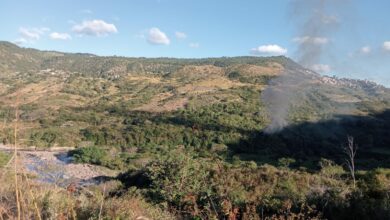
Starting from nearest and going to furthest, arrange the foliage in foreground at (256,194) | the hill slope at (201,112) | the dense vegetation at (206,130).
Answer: the foliage in foreground at (256,194)
the dense vegetation at (206,130)
the hill slope at (201,112)

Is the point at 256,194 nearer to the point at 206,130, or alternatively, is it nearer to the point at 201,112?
the point at 206,130

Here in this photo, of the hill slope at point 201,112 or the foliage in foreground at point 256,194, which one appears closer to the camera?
the foliage in foreground at point 256,194

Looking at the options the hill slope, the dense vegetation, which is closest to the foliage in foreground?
the dense vegetation

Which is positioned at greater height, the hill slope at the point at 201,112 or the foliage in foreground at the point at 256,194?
the foliage in foreground at the point at 256,194

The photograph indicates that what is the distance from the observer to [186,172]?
57.0ft

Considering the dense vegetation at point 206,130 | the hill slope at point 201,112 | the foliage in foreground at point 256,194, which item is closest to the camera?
the foliage in foreground at point 256,194

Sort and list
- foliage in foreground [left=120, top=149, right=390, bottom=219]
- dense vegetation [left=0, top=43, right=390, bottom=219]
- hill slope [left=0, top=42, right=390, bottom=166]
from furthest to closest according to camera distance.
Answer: hill slope [left=0, top=42, right=390, bottom=166], dense vegetation [left=0, top=43, right=390, bottom=219], foliage in foreground [left=120, top=149, right=390, bottom=219]

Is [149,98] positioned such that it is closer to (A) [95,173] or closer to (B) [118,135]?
(B) [118,135]

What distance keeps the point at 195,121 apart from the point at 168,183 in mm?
61230

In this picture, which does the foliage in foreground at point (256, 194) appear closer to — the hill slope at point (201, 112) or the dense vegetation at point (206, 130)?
the dense vegetation at point (206, 130)

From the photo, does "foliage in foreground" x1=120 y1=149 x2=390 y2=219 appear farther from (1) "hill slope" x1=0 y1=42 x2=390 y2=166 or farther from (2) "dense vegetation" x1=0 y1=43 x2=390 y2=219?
(1) "hill slope" x1=0 y1=42 x2=390 y2=166

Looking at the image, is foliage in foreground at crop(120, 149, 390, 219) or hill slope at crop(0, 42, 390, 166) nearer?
foliage in foreground at crop(120, 149, 390, 219)

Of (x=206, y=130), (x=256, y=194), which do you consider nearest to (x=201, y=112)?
(x=206, y=130)

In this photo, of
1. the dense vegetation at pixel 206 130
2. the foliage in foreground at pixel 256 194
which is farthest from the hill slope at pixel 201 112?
the foliage in foreground at pixel 256 194
